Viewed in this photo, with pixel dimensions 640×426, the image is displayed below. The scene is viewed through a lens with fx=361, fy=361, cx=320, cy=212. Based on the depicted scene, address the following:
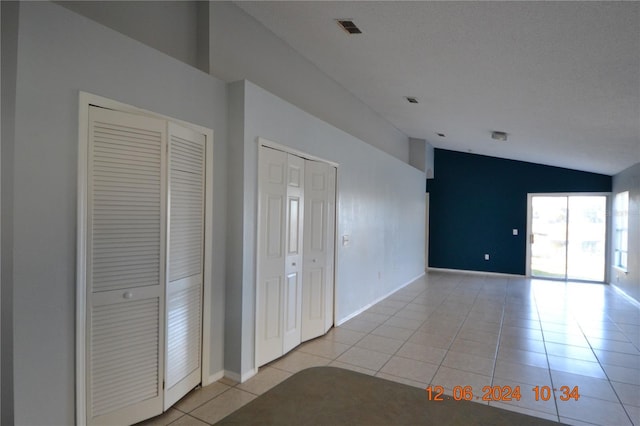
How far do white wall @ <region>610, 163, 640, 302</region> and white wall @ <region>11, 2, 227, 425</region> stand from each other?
7.78 meters

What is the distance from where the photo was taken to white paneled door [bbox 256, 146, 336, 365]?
3.35m

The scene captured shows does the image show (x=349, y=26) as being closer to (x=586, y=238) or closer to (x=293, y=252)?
(x=293, y=252)

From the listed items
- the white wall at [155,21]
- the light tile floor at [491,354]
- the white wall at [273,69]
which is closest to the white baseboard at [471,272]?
the light tile floor at [491,354]

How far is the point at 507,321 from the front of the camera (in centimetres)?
502

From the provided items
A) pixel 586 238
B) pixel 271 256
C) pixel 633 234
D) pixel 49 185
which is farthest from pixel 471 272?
pixel 49 185

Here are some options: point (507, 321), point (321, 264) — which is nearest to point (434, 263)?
point (507, 321)

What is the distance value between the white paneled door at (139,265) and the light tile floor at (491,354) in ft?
1.13

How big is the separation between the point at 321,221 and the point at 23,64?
9.87 ft

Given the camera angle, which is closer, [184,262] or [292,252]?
[184,262]

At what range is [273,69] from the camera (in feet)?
13.0

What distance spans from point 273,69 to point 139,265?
8.41 feet

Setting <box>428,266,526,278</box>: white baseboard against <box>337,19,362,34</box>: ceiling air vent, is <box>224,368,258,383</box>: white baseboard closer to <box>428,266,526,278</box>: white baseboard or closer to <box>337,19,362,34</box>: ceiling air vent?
<box>337,19,362,34</box>: ceiling air vent

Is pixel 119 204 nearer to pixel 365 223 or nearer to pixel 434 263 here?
pixel 365 223
